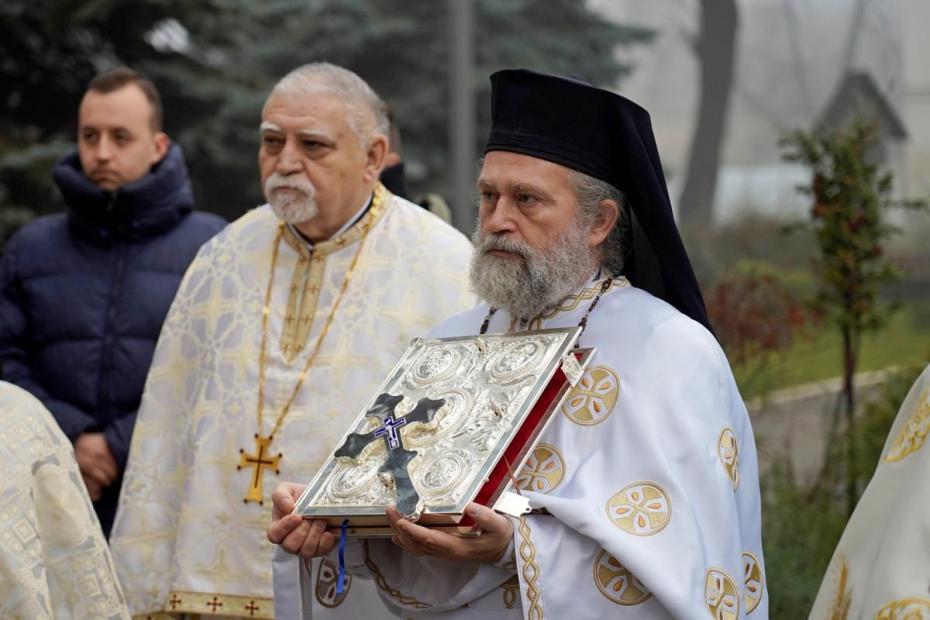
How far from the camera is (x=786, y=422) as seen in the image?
833 cm

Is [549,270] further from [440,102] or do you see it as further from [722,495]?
[440,102]

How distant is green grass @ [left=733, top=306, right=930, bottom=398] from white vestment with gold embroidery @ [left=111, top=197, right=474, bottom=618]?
10.4 ft

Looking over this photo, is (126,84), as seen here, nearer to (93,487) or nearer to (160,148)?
(160,148)

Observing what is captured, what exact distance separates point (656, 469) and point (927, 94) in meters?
5.57

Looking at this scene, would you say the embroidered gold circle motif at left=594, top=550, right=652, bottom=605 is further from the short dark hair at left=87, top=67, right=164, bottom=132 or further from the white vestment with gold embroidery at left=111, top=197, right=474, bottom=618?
the short dark hair at left=87, top=67, right=164, bottom=132

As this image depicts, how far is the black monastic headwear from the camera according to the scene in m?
3.81

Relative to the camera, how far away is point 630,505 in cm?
354

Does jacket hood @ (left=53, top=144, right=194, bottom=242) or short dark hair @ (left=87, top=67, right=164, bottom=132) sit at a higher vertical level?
short dark hair @ (left=87, top=67, right=164, bottom=132)

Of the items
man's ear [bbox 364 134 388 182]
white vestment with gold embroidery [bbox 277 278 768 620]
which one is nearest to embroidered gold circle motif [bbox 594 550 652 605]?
white vestment with gold embroidery [bbox 277 278 768 620]

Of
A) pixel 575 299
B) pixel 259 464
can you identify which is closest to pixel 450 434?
pixel 575 299

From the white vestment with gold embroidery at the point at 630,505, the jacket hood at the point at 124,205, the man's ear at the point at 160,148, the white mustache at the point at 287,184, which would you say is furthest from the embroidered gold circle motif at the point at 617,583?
the man's ear at the point at 160,148

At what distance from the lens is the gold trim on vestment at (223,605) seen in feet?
16.3

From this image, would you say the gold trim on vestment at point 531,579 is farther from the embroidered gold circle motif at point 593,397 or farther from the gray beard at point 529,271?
the gray beard at point 529,271

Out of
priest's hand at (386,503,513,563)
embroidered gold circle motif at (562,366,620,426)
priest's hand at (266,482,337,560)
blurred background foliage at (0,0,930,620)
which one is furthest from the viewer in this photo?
blurred background foliage at (0,0,930,620)
